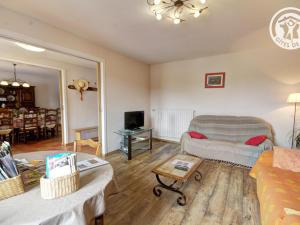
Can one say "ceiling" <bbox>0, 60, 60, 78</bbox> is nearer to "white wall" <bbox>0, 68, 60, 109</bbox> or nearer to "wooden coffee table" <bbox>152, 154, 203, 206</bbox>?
"white wall" <bbox>0, 68, 60, 109</bbox>

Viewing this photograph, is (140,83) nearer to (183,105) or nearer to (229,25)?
(183,105)

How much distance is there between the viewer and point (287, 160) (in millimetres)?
1880

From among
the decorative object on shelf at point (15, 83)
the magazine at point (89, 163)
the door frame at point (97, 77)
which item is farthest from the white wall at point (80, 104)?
the magazine at point (89, 163)

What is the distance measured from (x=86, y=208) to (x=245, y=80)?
12.8 ft

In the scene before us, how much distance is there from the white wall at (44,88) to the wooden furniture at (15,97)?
379 millimetres

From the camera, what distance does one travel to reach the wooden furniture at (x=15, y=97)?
5574 millimetres

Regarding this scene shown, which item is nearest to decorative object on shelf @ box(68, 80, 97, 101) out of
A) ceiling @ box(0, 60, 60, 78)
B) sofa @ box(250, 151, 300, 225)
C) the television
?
ceiling @ box(0, 60, 60, 78)

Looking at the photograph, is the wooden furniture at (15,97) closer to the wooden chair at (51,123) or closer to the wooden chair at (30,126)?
the wooden chair at (51,123)

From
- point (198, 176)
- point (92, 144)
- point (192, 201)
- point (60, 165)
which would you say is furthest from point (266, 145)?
point (60, 165)

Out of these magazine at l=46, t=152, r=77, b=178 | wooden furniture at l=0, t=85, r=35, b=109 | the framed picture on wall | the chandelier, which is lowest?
magazine at l=46, t=152, r=77, b=178

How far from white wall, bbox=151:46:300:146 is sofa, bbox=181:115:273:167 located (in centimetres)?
33

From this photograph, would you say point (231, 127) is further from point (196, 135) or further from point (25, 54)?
point (25, 54)

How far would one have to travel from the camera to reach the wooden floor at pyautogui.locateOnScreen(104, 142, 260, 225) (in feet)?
5.33

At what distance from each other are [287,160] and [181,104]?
2770 mm
